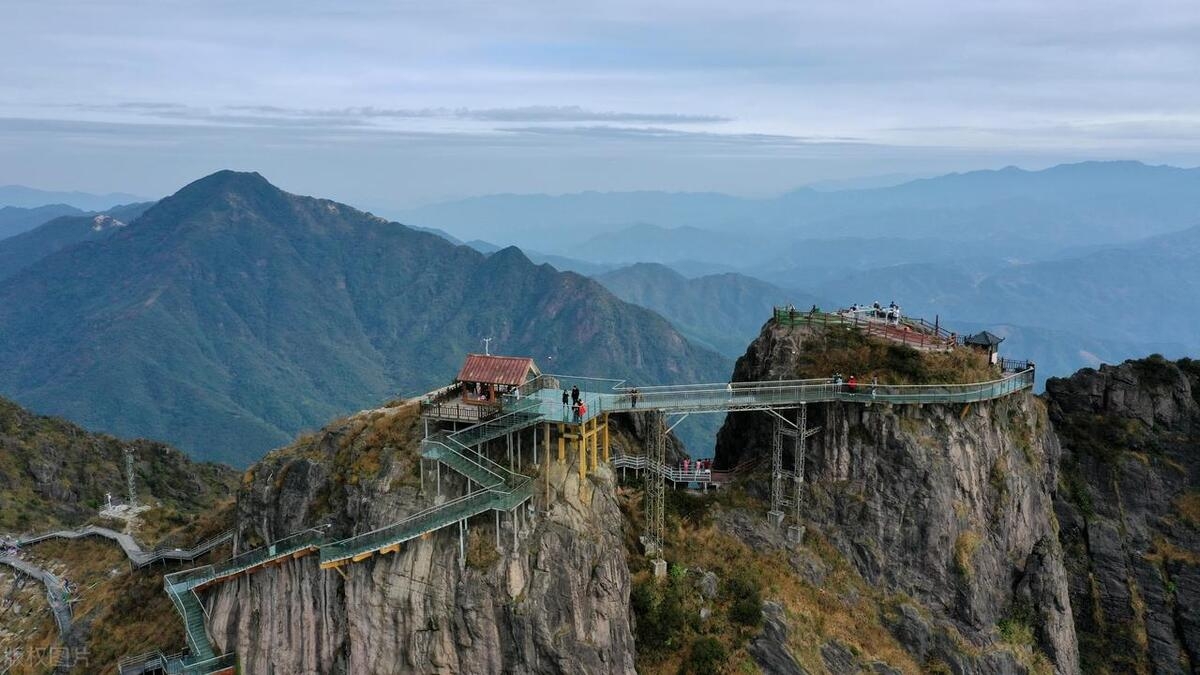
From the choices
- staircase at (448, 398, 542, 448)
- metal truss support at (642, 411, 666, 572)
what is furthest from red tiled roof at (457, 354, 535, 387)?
metal truss support at (642, 411, 666, 572)

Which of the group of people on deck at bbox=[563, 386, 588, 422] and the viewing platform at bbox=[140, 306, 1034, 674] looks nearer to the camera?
the viewing platform at bbox=[140, 306, 1034, 674]

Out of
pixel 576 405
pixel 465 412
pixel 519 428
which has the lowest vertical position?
pixel 519 428

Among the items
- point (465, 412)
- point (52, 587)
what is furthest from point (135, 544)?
point (465, 412)

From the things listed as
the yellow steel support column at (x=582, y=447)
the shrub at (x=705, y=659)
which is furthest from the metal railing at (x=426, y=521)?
the shrub at (x=705, y=659)

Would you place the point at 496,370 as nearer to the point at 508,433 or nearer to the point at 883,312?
the point at 508,433

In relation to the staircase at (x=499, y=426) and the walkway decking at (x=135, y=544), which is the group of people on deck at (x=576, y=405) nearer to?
the staircase at (x=499, y=426)

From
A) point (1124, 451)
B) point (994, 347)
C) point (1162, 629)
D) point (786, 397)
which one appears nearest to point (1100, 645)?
point (1162, 629)

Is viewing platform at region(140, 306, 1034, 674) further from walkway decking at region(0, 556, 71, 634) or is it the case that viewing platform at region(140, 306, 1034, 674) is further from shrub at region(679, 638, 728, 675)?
walkway decking at region(0, 556, 71, 634)
